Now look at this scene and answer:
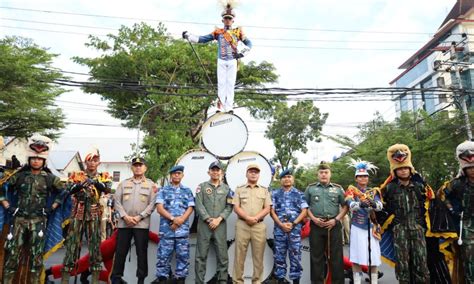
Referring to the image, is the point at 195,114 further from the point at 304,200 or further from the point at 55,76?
the point at 304,200

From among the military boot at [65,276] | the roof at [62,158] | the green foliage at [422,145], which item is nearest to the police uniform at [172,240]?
the military boot at [65,276]

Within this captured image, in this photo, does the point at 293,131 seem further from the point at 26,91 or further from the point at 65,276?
the point at 65,276

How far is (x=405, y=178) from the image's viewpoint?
471 cm

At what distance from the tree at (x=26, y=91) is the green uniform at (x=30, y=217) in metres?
9.97

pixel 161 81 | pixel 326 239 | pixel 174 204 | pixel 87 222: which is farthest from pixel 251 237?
pixel 161 81

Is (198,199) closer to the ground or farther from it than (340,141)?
closer to the ground

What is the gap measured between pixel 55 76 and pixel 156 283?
41.9 ft

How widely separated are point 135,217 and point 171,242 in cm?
61

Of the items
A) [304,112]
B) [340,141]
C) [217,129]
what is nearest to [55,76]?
[217,129]

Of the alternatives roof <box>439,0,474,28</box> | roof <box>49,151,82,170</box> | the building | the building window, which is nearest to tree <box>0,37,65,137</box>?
roof <box>49,151,82,170</box>

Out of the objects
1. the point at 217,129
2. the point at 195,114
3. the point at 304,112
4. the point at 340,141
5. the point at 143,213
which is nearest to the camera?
the point at 143,213

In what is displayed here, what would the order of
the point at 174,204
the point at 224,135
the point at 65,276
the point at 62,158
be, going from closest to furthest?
the point at 65,276 → the point at 174,204 → the point at 224,135 → the point at 62,158

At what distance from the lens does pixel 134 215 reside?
519 cm

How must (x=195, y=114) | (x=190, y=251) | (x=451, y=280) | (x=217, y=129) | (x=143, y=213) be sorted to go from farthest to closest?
(x=195, y=114)
(x=217, y=129)
(x=190, y=251)
(x=143, y=213)
(x=451, y=280)
